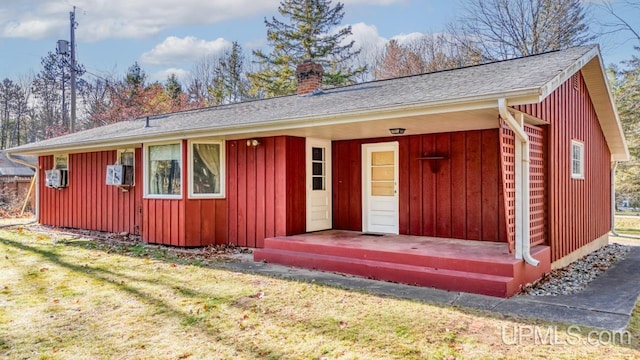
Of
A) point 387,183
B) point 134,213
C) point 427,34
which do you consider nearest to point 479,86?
point 387,183

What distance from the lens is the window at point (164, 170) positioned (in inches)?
325

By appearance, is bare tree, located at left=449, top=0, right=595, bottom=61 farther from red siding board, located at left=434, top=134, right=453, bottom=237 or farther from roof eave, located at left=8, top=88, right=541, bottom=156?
roof eave, located at left=8, top=88, right=541, bottom=156

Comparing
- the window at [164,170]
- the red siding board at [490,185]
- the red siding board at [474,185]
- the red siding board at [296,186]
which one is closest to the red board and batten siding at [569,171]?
the red siding board at [490,185]

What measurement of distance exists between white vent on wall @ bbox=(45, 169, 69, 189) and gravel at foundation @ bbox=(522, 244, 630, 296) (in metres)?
11.5

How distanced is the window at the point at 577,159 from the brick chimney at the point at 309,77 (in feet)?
17.7

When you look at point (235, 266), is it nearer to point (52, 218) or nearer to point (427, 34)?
point (52, 218)

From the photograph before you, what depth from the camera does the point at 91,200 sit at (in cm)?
1096

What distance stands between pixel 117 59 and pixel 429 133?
82.2 feet

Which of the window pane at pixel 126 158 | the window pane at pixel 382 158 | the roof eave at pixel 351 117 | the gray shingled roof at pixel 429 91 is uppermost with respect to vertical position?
the gray shingled roof at pixel 429 91

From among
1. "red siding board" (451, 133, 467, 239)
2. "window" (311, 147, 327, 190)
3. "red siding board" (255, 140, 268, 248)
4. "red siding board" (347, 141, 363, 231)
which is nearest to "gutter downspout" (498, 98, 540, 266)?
"red siding board" (451, 133, 467, 239)

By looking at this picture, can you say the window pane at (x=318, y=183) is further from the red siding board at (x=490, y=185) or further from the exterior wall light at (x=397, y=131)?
the red siding board at (x=490, y=185)

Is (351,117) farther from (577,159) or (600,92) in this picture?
(600,92)

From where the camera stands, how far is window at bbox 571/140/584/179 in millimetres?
7504

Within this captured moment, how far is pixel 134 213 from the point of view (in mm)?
9844
